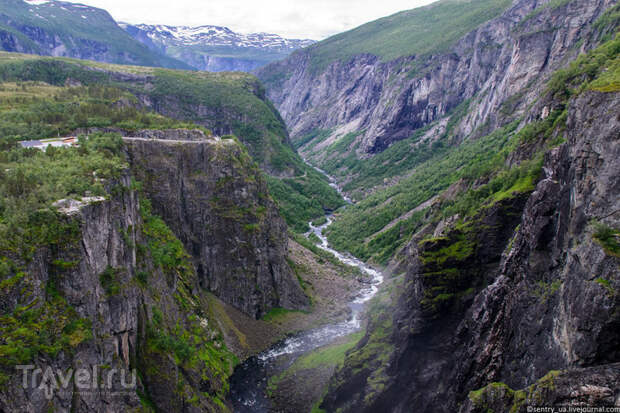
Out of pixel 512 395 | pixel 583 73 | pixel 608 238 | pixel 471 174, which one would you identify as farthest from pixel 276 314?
pixel 608 238

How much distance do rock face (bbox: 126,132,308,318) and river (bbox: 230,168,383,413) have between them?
869 cm

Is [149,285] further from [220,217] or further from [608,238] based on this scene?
[608,238]

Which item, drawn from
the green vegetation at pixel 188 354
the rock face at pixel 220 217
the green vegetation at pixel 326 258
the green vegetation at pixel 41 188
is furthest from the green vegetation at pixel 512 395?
the green vegetation at pixel 326 258

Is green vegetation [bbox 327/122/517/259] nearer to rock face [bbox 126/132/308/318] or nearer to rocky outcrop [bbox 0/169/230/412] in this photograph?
rock face [bbox 126/132/308/318]

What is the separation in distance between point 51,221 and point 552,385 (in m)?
30.8

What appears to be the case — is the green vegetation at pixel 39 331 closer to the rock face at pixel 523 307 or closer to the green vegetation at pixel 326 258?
the rock face at pixel 523 307

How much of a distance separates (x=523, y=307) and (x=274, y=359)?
4086 cm

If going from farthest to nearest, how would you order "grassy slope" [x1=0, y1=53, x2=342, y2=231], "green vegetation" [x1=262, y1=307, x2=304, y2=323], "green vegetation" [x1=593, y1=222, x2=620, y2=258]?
"grassy slope" [x1=0, y1=53, x2=342, y2=231] → "green vegetation" [x1=262, y1=307, x2=304, y2=323] → "green vegetation" [x1=593, y1=222, x2=620, y2=258]

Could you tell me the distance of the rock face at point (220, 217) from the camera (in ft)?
220

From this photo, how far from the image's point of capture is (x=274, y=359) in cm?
6106

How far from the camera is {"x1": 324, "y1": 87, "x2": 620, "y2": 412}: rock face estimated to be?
21.2 metres

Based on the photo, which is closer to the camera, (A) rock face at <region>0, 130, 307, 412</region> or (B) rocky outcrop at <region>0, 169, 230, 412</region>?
(B) rocky outcrop at <region>0, 169, 230, 412</region>

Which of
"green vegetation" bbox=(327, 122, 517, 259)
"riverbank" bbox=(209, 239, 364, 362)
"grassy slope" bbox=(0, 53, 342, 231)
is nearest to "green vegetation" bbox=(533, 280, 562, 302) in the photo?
"riverbank" bbox=(209, 239, 364, 362)

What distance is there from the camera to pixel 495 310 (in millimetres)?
32156
